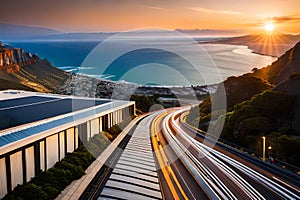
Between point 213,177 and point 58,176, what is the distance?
32.6 feet

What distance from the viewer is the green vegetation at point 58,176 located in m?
14.7

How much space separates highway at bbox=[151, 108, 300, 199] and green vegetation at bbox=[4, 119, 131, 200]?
540 cm

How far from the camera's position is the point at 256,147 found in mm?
28422

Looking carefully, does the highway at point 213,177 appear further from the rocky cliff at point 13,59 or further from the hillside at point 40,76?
the rocky cliff at point 13,59

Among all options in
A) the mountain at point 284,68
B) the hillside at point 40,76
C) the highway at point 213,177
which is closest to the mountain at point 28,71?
the hillside at point 40,76

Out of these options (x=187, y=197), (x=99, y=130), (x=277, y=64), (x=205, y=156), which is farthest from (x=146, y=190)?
(x=277, y=64)

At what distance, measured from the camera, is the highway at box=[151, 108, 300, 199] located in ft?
56.8

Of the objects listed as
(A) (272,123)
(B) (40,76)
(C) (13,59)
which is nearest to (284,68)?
(A) (272,123)

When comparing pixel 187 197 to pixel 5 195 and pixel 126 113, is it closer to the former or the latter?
pixel 5 195

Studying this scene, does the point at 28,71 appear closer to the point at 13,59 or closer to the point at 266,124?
the point at 13,59

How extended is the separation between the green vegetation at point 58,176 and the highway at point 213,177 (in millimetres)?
5404

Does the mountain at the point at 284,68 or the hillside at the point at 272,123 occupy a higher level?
the mountain at the point at 284,68

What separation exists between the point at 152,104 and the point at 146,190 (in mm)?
63741

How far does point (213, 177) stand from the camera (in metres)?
20.4
